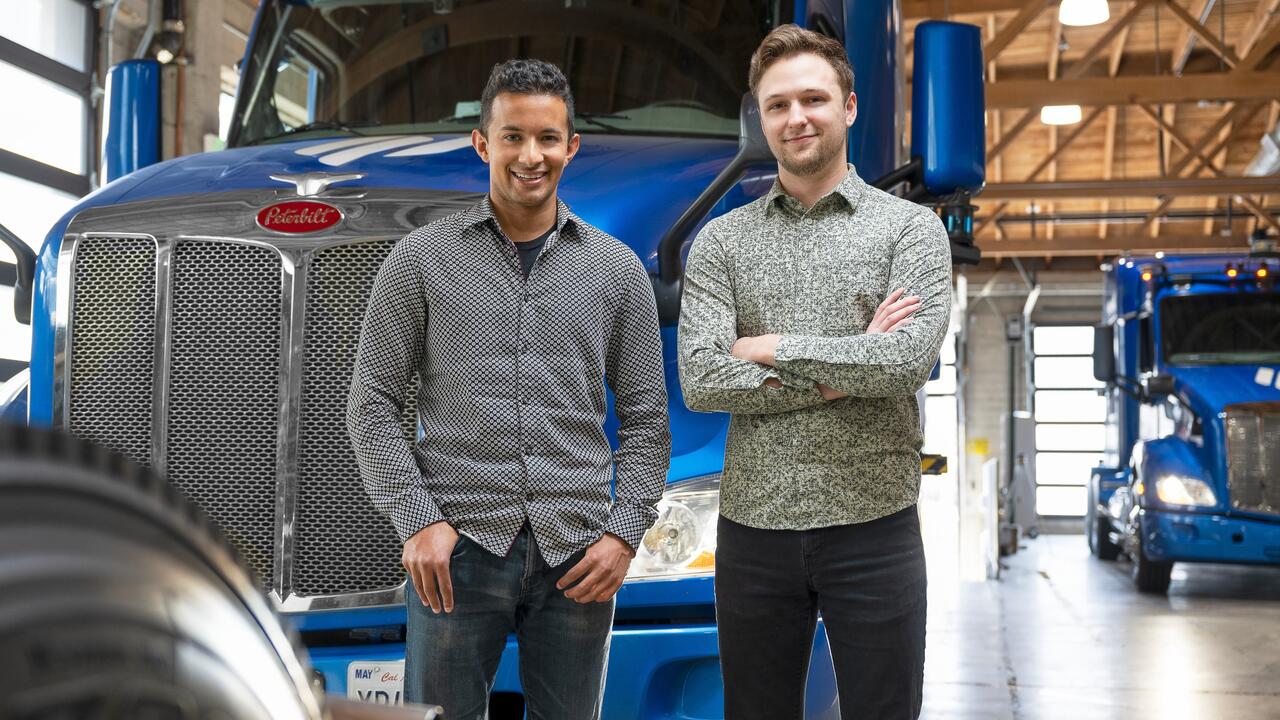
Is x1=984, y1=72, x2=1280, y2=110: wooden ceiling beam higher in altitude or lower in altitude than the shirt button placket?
higher

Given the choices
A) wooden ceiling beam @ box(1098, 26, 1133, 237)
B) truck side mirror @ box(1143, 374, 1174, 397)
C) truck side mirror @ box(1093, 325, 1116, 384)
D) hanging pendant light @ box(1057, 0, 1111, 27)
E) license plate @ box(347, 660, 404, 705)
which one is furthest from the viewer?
→ wooden ceiling beam @ box(1098, 26, 1133, 237)

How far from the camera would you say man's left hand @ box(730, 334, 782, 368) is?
2375 millimetres

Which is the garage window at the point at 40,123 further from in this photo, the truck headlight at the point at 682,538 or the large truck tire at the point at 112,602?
the large truck tire at the point at 112,602

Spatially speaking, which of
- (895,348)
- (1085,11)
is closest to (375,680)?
(895,348)

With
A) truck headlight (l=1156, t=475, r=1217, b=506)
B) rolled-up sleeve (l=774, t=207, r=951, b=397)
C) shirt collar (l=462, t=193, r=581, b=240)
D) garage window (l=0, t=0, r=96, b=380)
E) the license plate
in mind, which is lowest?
truck headlight (l=1156, t=475, r=1217, b=506)

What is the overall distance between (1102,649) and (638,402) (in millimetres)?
5697

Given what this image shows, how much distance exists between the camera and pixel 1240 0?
16906mm

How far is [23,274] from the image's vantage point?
3.32 meters

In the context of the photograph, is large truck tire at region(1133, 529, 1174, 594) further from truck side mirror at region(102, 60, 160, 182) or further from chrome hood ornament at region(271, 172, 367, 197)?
chrome hood ornament at region(271, 172, 367, 197)

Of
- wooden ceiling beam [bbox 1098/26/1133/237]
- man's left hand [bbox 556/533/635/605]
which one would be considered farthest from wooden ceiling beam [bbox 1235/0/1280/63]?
man's left hand [bbox 556/533/635/605]

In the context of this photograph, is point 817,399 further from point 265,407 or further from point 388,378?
point 265,407

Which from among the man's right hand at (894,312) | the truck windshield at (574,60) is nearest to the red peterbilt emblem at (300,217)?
the truck windshield at (574,60)

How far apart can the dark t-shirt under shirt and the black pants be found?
62cm

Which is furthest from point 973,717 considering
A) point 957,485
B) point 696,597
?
point 957,485
